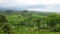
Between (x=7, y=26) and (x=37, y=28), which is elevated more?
(x=7, y=26)

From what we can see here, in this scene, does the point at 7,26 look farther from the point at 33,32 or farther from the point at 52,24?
the point at 52,24

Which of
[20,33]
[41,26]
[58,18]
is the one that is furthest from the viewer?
[58,18]

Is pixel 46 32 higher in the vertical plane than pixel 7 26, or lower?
→ lower

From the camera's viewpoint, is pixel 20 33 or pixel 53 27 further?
pixel 53 27

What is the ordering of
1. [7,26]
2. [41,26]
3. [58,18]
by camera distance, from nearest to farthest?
[7,26], [41,26], [58,18]

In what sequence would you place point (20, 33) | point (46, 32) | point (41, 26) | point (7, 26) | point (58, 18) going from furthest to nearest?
1. point (58, 18)
2. point (41, 26)
3. point (46, 32)
4. point (20, 33)
5. point (7, 26)

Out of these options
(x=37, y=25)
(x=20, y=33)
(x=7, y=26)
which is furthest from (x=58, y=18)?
(x=7, y=26)

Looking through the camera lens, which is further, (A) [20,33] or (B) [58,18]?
(B) [58,18]

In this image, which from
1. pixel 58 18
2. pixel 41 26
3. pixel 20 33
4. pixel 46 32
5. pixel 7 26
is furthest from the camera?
pixel 58 18

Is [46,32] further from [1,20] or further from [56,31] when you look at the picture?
[1,20]

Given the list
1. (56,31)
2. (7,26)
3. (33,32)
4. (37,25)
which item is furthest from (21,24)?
(7,26)
